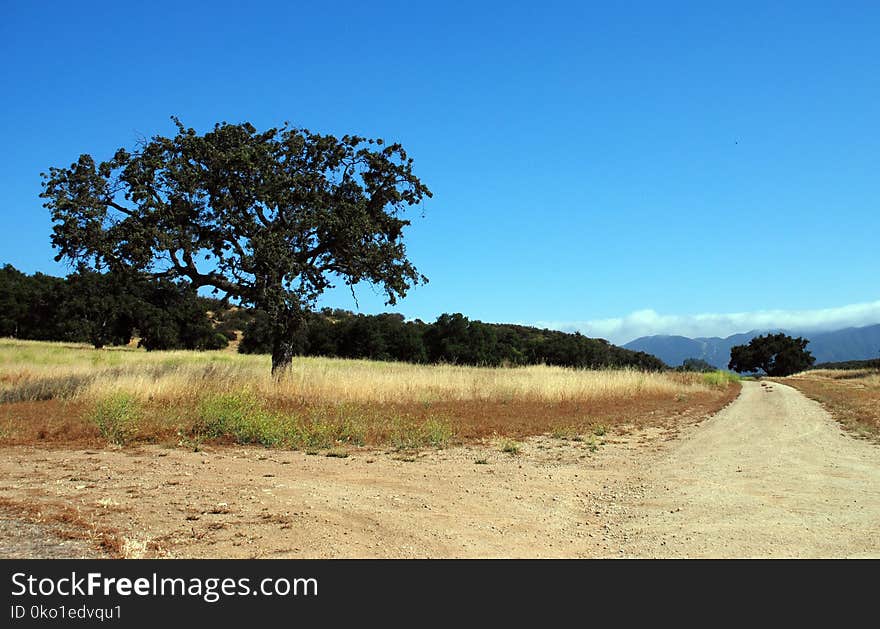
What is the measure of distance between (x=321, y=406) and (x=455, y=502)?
387 inches

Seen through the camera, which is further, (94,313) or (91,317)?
(91,317)

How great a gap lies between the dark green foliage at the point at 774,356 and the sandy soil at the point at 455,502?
100779mm

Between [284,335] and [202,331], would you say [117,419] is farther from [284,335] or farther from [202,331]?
[202,331]

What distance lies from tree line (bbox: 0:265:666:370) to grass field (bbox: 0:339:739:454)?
29291 millimetres

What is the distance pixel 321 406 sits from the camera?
1636 centimetres

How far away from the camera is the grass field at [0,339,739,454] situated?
11867 mm

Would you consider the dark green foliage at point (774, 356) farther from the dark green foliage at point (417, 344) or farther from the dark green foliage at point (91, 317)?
the dark green foliage at point (91, 317)

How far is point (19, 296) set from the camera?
60.6 m

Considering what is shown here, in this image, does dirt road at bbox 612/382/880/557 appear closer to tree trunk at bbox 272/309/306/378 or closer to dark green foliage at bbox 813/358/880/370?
tree trunk at bbox 272/309/306/378

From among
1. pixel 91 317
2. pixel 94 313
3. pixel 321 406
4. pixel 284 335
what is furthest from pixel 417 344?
pixel 321 406

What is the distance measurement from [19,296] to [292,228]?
176ft

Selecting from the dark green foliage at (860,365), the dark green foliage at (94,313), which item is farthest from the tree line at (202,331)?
the dark green foliage at (860,365)
